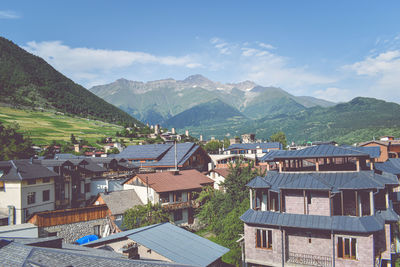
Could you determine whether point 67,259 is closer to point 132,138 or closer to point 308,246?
point 308,246

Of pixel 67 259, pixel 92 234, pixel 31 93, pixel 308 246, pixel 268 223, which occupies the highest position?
pixel 31 93

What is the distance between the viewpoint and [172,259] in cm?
1714

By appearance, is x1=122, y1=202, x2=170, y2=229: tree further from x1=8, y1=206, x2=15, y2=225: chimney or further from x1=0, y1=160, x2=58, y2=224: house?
x1=8, y1=206, x2=15, y2=225: chimney

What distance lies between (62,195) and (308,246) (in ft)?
99.2

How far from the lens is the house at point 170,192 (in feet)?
125

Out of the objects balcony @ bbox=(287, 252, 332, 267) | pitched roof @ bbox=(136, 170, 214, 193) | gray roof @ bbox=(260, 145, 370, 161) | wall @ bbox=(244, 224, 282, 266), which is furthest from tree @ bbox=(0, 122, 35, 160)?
balcony @ bbox=(287, 252, 332, 267)

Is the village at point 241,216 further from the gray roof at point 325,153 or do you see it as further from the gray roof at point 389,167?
the gray roof at point 389,167

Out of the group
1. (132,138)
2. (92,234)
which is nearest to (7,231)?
(92,234)

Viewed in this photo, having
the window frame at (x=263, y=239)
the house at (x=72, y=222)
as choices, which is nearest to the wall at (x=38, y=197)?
the house at (x=72, y=222)

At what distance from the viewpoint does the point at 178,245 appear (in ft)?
63.0

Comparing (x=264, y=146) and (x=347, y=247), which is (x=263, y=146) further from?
(x=347, y=247)

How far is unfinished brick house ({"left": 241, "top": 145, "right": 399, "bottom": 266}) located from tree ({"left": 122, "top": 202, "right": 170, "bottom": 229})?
11368 mm

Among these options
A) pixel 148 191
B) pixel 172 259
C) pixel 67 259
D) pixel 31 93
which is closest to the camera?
pixel 67 259

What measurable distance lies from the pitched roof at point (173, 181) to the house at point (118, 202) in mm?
2556
